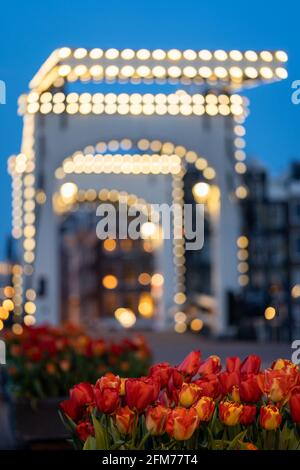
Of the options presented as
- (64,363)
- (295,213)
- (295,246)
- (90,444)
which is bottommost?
(64,363)

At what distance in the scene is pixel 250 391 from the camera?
277cm

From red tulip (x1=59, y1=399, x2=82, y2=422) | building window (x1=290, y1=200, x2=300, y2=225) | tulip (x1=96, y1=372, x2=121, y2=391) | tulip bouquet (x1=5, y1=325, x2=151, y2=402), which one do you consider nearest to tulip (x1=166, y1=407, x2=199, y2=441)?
tulip (x1=96, y1=372, x2=121, y2=391)

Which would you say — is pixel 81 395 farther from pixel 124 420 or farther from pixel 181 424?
pixel 181 424

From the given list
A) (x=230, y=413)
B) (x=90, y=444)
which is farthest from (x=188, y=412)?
(x=90, y=444)

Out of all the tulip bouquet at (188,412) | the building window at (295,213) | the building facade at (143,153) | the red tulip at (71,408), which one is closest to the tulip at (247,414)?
the tulip bouquet at (188,412)

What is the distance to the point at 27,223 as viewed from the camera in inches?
589

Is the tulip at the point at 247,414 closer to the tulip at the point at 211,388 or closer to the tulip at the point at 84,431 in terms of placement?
the tulip at the point at 211,388

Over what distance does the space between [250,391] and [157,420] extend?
332 millimetres

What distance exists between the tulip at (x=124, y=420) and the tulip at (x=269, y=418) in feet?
1.11

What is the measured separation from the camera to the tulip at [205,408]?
8.54 feet

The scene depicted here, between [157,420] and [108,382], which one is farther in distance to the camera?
[108,382]

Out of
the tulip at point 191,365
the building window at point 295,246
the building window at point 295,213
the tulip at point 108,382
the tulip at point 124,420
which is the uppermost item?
the building window at point 295,213

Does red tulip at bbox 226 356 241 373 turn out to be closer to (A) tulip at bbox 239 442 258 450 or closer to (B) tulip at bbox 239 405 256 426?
(B) tulip at bbox 239 405 256 426

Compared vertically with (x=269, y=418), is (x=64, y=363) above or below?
below
